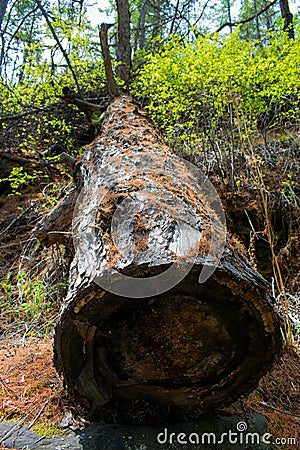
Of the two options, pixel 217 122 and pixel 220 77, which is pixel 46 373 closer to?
pixel 217 122

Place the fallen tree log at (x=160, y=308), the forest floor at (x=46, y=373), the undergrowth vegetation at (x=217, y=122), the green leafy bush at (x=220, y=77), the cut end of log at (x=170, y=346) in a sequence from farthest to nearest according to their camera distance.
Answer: the green leafy bush at (x=220, y=77), the undergrowth vegetation at (x=217, y=122), the forest floor at (x=46, y=373), the cut end of log at (x=170, y=346), the fallen tree log at (x=160, y=308)

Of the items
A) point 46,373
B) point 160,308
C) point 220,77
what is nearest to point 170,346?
point 160,308

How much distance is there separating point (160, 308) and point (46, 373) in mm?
1019

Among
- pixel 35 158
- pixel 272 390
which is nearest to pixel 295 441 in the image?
pixel 272 390

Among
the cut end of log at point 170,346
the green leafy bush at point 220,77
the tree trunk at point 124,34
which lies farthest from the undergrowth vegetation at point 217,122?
the cut end of log at point 170,346

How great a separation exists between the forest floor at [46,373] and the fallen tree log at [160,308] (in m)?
0.22

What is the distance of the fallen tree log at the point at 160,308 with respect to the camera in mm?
1291

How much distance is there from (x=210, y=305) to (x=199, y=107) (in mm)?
4168

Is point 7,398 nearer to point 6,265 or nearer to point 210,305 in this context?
point 210,305

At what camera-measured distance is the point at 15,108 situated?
648cm

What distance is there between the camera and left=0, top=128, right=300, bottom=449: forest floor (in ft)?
5.56

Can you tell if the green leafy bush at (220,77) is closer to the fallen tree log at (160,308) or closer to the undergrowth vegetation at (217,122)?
the undergrowth vegetation at (217,122)

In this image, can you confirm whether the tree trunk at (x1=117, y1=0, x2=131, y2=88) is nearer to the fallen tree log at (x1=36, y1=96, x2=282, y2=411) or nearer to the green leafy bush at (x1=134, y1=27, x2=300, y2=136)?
the green leafy bush at (x1=134, y1=27, x2=300, y2=136)

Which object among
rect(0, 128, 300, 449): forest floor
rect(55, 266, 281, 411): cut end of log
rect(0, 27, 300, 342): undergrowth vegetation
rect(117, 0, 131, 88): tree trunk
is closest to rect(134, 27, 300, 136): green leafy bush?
→ rect(0, 27, 300, 342): undergrowth vegetation
